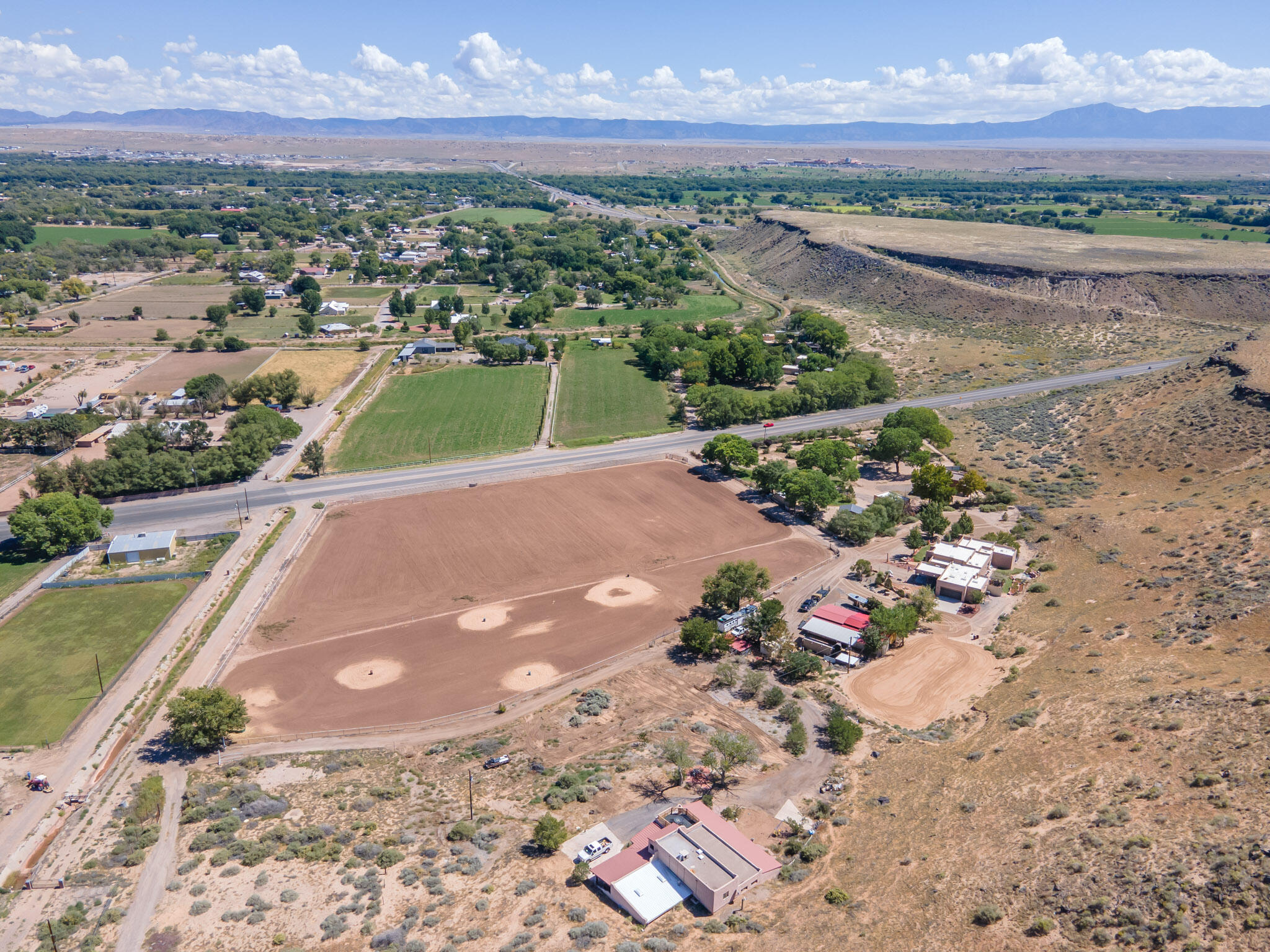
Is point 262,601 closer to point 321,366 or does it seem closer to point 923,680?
point 923,680

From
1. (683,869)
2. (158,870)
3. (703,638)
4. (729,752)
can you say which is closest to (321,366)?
(703,638)

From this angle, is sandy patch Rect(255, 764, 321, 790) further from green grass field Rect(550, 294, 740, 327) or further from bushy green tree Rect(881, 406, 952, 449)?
green grass field Rect(550, 294, 740, 327)

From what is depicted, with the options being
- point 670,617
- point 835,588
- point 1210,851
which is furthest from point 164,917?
point 835,588

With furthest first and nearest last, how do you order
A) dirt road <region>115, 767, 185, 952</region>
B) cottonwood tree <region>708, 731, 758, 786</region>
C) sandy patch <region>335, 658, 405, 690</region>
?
sandy patch <region>335, 658, 405, 690</region> → cottonwood tree <region>708, 731, 758, 786</region> → dirt road <region>115, 767, 185, 952</region>

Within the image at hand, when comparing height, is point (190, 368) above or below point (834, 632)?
above

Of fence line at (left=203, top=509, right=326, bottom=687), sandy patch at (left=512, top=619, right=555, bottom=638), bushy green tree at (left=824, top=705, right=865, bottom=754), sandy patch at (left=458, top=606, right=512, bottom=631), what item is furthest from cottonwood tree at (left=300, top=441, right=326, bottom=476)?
bushy green tree at (left=824, top=705, right=865, bottom=754)

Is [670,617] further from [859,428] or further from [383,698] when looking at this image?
[859,428]

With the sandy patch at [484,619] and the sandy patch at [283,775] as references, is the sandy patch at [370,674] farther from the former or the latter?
the sandy patch at [283,775]
